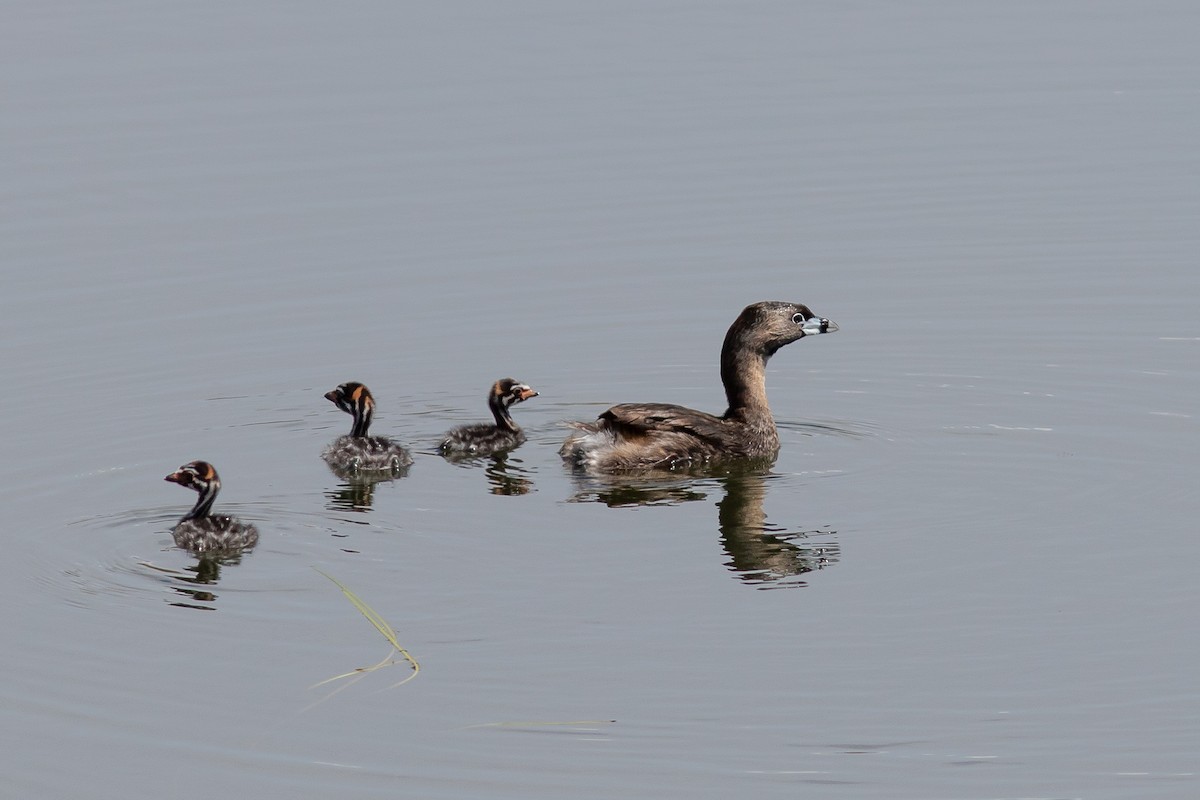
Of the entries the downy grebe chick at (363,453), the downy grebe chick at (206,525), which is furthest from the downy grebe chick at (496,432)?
the downy grebe chick at (206,525)

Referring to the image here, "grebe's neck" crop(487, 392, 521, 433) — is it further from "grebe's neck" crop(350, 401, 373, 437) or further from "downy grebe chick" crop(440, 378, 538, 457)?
"grebe's neck" crop(350, 401, 373, 437)

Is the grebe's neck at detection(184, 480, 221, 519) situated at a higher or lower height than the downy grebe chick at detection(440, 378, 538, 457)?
lower

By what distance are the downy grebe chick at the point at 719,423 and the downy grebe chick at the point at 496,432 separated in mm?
495

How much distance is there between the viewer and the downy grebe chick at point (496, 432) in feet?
49.8

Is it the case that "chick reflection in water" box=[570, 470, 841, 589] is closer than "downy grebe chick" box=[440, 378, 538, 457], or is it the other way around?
"chick reflection in water" box=[570, 470, 841, 589]

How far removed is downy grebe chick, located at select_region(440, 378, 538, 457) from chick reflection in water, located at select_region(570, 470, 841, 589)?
958 millimetres

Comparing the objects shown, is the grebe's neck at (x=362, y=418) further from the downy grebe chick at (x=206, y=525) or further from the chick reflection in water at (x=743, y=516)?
the downy grebe chick at (x=206, y=525)

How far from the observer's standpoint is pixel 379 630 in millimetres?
10969

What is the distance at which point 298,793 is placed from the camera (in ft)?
29.7

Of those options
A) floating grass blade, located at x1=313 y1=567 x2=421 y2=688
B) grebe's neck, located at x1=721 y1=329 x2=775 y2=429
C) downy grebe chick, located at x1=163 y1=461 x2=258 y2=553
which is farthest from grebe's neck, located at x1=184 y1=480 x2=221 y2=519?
grebe's neck, located at x1=721 y1=329 x2=775 y2=429

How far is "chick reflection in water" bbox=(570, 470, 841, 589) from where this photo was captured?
39.8 ft

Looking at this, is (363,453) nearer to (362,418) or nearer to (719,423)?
(362,418)

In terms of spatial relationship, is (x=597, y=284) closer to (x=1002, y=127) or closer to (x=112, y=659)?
(x=1002, y=127)

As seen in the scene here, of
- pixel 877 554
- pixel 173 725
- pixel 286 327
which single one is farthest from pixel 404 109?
pixel 173 725
